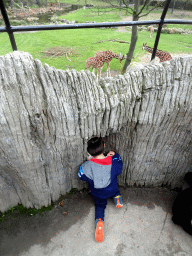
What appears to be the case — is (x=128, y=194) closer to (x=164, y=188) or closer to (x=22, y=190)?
(x=164, y=188)

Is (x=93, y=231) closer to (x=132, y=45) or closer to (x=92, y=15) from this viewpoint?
(x=132, y=45)

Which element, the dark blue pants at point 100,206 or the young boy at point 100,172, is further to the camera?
the dark blue pants at point 100,206

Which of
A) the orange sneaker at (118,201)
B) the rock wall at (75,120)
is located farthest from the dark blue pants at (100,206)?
the rock wall at (75,120)

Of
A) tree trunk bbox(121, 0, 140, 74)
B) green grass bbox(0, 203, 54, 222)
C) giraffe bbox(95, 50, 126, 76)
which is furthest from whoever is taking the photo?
giraffe bbox(95, 50, 126, 76)

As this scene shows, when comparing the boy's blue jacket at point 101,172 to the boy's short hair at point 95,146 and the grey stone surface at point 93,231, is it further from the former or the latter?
the grey stone surface at point 93,231

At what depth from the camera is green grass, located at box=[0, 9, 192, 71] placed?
5.99ft

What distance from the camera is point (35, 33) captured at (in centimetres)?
183

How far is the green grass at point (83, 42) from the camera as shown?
183 cm

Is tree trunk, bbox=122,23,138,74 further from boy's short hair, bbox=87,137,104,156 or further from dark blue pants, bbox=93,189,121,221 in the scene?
dark blue pants, bbox=93,189,121,221

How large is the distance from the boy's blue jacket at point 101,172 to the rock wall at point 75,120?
99mm

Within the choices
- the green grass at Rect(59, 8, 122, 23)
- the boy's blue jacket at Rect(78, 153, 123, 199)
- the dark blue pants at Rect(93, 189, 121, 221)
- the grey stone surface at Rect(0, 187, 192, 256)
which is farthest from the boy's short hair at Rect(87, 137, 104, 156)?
the green grass at Rect(59, 8, 122, 23)

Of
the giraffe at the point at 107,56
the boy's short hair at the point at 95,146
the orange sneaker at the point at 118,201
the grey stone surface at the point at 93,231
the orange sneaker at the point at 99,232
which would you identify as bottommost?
the grey stone surface at the point at 93,231

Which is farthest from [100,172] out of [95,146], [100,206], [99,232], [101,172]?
[99,232]

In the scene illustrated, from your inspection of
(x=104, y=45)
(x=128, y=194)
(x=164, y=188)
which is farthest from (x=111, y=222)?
(x=104, y=45)
